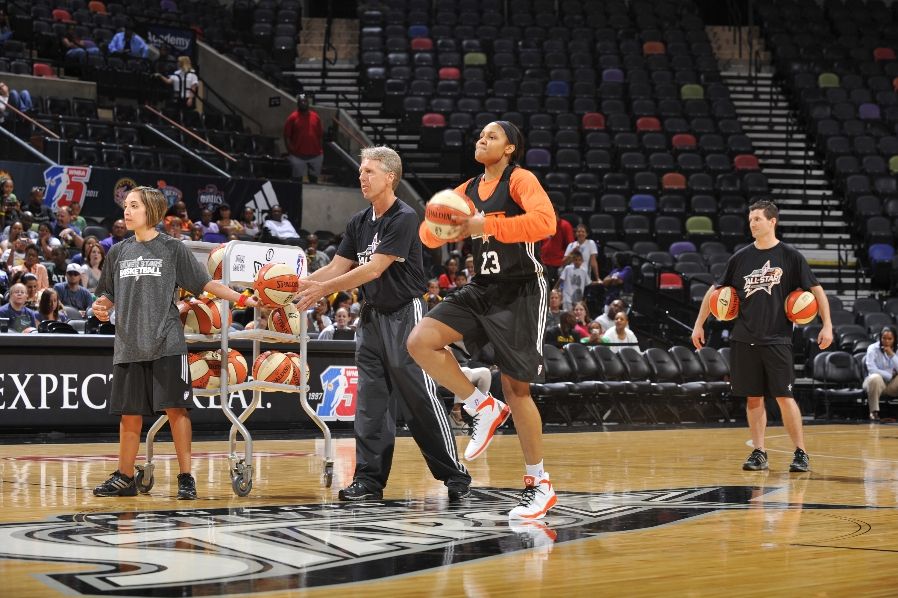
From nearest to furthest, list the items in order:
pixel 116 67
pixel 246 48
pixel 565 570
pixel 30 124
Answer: pixel 565 570 → pixel 30 124 → pixel 116 67 → pixel 246 48

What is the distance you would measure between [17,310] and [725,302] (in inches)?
275

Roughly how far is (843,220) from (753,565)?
1912cm

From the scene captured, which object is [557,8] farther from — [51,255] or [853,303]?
[51,255]

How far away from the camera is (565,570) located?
3.96 meters

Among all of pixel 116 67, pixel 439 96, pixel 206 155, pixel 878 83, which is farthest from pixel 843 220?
pixel 116 67

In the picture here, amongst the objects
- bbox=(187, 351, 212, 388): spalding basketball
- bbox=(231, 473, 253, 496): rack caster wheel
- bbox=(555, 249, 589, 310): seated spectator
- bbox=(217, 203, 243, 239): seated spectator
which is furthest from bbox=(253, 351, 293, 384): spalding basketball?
bbox=(555, 249, 589, 310): seated spectator

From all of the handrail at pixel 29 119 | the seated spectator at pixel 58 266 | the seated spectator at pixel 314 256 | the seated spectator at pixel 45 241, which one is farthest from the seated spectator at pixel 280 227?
the seated spectator at pixel 58 266

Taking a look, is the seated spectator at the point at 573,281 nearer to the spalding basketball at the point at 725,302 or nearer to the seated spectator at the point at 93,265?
the seated spectator at the point at 93,265

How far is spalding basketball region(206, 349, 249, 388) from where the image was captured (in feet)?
22.2

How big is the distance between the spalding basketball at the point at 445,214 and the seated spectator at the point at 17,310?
7562 millimetres

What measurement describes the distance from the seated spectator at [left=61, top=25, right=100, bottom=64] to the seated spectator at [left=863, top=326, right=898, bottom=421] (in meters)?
13.4

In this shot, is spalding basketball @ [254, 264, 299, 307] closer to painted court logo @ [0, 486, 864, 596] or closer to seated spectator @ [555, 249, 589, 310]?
painted court logo @ [0, 486, 864, 596]

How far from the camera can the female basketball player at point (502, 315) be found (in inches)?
216

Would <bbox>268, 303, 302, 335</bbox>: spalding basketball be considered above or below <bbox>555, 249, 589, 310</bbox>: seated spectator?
below
